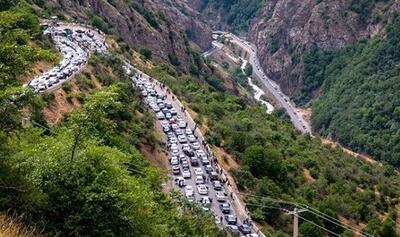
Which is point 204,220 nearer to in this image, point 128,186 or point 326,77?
point 128,186

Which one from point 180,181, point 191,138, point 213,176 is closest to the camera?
point 180,181

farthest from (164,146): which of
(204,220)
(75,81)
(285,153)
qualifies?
(204,220)

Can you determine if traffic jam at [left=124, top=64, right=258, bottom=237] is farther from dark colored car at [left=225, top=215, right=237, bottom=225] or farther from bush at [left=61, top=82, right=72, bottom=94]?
bush at [left=61, top=82, right=72, bottom=94]

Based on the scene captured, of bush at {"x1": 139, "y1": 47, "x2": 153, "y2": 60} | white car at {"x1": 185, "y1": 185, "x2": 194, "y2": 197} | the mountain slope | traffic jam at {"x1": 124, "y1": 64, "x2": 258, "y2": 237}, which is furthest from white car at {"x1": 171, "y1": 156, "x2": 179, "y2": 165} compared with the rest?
bush at {"x1": 139, "y1": 47, "x2": 153, "y2": 60}

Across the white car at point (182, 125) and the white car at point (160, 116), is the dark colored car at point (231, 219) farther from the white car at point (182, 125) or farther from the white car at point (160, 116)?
the white car at point (160, 116)

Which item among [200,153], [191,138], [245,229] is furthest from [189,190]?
[191,138]

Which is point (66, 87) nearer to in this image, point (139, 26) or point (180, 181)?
point (180, 181)
